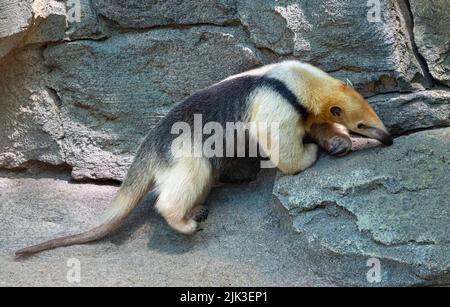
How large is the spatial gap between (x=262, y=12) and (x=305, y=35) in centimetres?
40

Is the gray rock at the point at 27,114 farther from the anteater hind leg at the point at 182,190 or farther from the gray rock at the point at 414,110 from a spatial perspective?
the gray rock at the point at 414,110

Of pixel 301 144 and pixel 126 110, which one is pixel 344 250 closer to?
pixel 301 144

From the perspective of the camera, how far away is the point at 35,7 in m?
5.76

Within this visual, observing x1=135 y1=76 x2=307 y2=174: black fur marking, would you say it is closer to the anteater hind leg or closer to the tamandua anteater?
the tamandua anteater

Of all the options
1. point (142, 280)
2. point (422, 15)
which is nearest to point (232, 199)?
point (142, 280)

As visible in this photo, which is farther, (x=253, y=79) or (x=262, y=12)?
(x=262, y=12)

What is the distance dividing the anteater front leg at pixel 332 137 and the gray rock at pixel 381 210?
0.24 ft

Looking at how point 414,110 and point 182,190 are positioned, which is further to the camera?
point 414,110

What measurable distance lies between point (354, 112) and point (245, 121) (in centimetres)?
81

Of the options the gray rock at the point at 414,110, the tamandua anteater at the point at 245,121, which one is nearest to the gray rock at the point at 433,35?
the gray rock at the point at 414,110

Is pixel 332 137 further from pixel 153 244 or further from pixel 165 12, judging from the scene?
pixel 165 12

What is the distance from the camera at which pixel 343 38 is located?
5734mm

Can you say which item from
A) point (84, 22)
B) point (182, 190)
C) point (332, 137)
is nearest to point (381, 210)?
point (332, 137)

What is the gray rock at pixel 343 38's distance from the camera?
5672 millimetres
